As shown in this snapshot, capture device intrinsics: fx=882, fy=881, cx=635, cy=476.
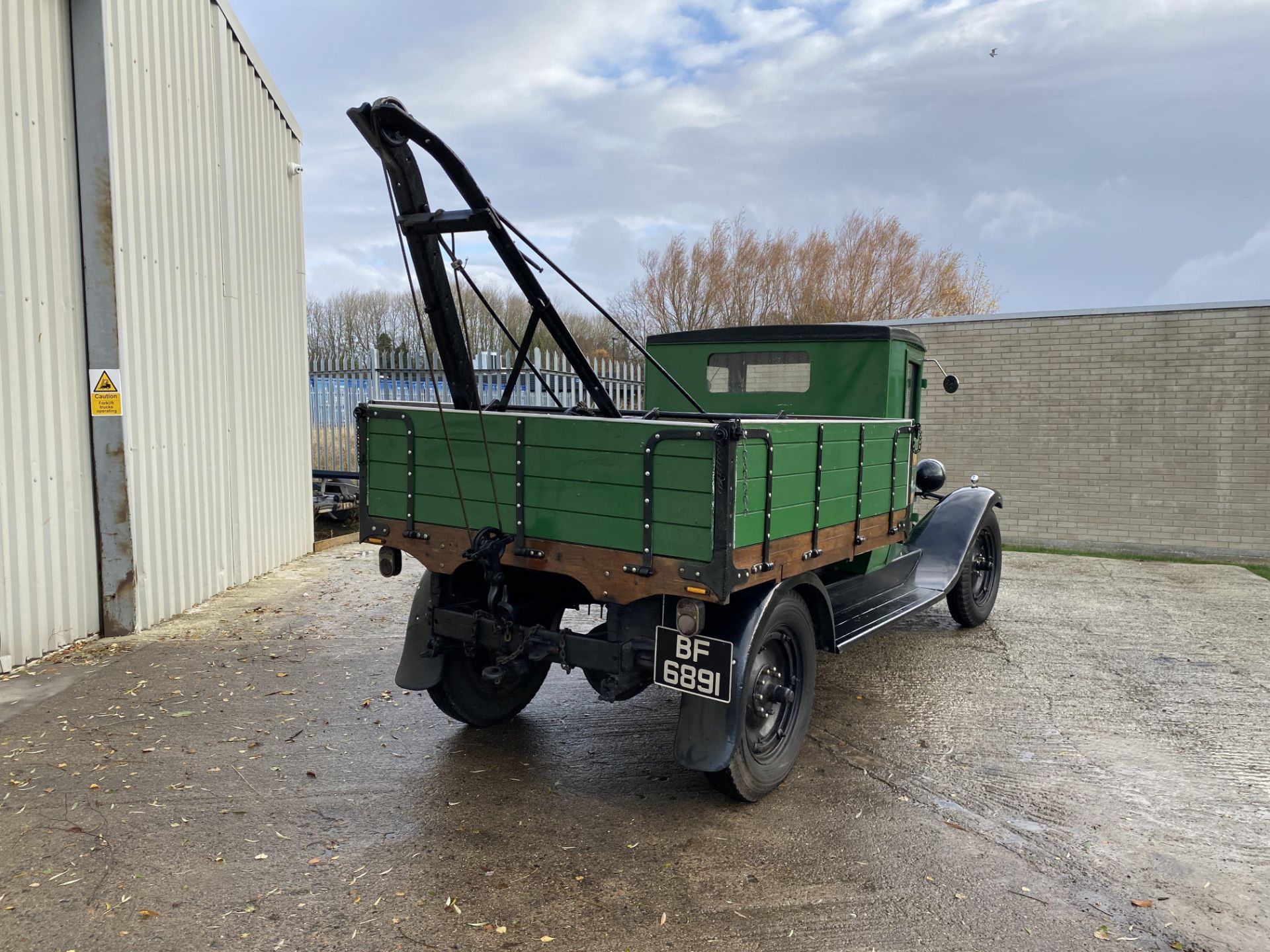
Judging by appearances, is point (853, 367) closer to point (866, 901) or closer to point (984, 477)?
point (866, 901)

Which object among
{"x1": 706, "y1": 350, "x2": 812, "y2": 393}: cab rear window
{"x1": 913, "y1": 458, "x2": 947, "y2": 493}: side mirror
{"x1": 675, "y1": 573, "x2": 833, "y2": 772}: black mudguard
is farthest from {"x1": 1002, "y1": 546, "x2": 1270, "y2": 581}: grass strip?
{"x1": 675, "y1": 573, "x2": 833, "y2": 772}: black mudguard

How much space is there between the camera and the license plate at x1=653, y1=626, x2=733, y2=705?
3.38 metres

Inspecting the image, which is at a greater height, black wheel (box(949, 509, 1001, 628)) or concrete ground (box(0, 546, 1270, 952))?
black wheel (box(949, 509, 1001, 628))

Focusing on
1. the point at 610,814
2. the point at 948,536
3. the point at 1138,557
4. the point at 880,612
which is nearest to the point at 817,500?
the point at 880,612

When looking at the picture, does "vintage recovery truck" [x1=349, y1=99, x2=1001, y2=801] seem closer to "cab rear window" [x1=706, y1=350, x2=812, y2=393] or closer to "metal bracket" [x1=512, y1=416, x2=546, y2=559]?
"metal bracket" [x1=512, y1=416, x2=546, y2=559]

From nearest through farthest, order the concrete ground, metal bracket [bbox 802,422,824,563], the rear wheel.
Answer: the concrete ground < metal bracket [bbox 802,422,824,563] < the rear wheel

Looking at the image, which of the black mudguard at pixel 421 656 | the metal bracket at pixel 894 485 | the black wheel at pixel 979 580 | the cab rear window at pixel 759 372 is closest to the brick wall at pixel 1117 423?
the black wheel at pixel 979 580

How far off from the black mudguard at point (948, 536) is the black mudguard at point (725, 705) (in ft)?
8.74

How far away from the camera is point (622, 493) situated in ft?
11.4

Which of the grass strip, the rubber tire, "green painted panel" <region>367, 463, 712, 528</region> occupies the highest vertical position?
"green painted panel" <region>367, 463, 712, 528</region>

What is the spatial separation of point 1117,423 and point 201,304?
1024 centimetres

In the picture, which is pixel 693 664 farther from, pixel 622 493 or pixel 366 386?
pixel 366 386

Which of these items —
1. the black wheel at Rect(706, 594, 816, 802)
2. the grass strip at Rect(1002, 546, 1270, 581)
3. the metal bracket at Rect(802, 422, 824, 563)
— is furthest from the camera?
the grass strip at Rect(1002, 546, 1270, 581)

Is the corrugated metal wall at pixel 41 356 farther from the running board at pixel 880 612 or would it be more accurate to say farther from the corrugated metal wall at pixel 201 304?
the running board at pixel 880 612
